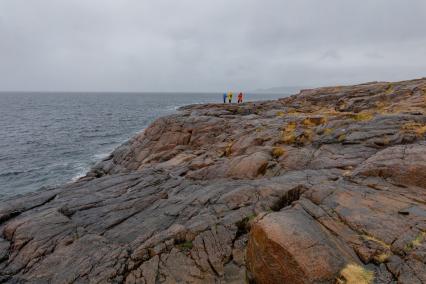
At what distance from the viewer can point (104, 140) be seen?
166 ft

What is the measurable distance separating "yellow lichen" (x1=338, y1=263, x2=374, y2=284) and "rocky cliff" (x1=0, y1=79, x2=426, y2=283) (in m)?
0.03

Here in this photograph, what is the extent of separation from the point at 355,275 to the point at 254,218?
4096 mm

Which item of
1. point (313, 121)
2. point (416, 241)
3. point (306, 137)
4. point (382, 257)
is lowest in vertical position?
point (382, 257)

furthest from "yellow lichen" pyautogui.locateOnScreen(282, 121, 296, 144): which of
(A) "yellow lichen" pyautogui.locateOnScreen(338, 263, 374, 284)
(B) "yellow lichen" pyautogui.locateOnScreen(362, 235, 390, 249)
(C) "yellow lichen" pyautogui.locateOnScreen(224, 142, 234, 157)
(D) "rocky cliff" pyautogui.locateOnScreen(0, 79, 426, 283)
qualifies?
(A) "yellow lichen" pyautogui.locateOnScreen(338, 263, 374, 284)

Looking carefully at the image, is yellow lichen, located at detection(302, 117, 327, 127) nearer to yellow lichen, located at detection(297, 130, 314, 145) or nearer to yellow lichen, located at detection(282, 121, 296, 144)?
yellow lichen, located at detection(282, 121, 296, 144)

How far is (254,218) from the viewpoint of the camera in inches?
420

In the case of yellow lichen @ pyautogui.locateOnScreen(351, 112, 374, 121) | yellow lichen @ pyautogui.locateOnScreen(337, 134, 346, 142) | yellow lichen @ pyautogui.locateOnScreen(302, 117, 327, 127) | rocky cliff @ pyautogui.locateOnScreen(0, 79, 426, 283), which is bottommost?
rocky cliff @ pyautogui.locateOnScreen(0, 79, 426, 283)

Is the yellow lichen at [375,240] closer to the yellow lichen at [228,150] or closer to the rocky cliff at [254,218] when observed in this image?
the rocky cliff at [254,218]

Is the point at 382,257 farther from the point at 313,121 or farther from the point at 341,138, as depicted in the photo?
the point at 313,121

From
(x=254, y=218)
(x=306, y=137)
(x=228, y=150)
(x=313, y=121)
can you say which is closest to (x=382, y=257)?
(x=254, y=218)

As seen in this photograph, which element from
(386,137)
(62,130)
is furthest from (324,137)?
(62,130)

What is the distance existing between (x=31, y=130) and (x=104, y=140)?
2388 cm

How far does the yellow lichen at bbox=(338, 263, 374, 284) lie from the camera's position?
23.7 feet

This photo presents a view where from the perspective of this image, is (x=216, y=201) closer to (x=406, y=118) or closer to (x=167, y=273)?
(x=167, y=273)
